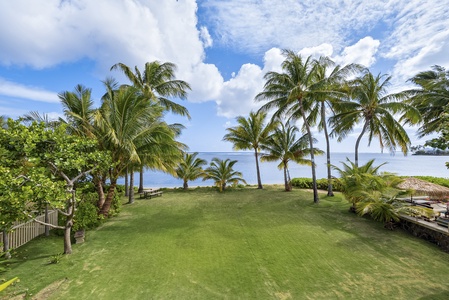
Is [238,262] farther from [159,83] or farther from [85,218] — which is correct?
[159,83]

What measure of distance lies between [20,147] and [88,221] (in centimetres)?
316

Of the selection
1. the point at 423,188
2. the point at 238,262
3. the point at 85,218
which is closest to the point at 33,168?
the point at 85,218

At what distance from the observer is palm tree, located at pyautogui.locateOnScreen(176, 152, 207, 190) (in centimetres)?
1572

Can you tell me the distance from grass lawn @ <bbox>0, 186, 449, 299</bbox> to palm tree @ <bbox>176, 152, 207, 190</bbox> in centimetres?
724

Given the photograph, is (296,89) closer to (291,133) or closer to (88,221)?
(291,133)

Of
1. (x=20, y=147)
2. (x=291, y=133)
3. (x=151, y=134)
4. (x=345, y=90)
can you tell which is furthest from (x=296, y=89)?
(x=20, y=147)

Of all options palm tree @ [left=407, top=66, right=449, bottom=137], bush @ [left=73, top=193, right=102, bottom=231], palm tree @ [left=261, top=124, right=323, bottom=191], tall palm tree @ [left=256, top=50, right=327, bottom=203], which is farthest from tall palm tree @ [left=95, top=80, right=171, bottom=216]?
palm tree @ [left=407, top=66, right=449, bottom=137]

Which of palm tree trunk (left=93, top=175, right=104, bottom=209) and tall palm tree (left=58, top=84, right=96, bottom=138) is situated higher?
tall palm tree (left=58, top=84, right=96, bottom=138)

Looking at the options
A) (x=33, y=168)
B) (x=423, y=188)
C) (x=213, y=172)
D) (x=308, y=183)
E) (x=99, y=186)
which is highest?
(x=33, y=168)

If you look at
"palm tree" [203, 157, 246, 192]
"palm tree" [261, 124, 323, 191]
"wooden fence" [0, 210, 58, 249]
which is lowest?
"wooden fence" [0, 210, 58, 249]

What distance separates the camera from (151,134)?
916 cm

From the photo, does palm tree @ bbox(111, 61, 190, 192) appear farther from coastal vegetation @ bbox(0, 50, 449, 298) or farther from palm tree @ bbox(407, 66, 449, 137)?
palm tree @ bbox(407, 66, 449, 137)

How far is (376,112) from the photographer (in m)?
11.1

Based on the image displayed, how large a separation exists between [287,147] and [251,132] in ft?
8.87
